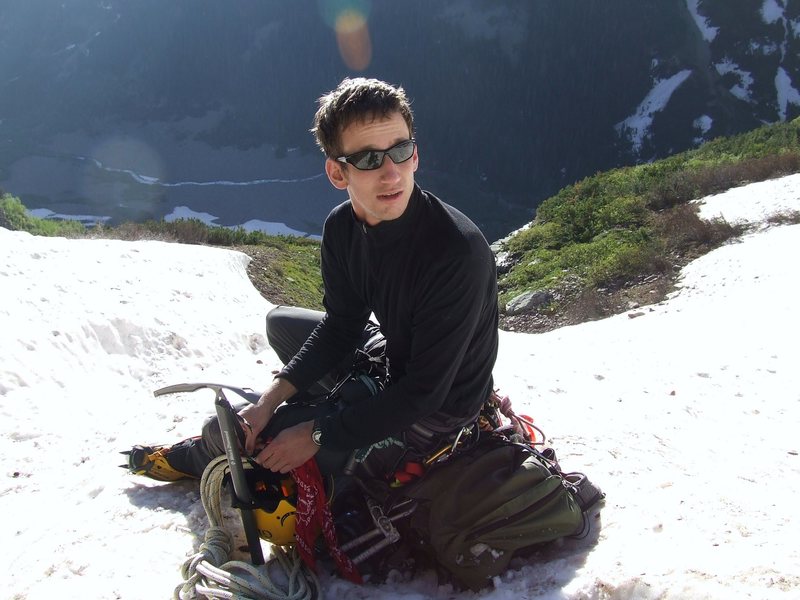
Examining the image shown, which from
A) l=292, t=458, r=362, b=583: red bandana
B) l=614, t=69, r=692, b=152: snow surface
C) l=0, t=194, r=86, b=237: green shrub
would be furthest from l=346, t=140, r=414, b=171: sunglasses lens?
l=614, t=69, r=692, b=152: snow surface

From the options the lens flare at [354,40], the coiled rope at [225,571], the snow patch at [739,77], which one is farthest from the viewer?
the lens flare at [354,40]

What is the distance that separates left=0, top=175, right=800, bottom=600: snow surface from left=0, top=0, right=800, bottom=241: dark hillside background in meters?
50.8

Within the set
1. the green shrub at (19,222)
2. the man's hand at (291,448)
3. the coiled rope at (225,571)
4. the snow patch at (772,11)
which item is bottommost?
the coiled rope at (225,571)

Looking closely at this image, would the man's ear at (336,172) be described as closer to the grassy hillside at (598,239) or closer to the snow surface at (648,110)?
the grassy hillside at (598,239)

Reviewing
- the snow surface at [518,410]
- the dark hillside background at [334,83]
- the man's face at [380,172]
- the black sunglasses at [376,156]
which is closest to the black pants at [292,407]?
the snow surface at [518,410]

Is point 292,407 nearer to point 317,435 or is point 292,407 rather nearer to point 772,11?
point 317,435

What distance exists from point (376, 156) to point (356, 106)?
0.66 ft

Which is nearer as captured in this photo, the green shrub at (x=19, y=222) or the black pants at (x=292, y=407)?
the black pants at (x=292, y=407)

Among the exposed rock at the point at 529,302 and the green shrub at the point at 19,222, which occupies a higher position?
the green shrub at the point at 19,222

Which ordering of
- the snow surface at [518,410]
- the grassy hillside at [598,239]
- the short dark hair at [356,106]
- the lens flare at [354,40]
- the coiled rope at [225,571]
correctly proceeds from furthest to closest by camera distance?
the lens flare at [354,40]
the grassy hillside at [598,239]
the snow surface at [518,410]
the coiled rope at [225,571]
the short dark hair at [356,106]

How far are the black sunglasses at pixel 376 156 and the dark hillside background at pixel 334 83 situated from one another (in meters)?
56.0

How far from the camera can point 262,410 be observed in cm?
279

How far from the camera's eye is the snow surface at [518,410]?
2.57m

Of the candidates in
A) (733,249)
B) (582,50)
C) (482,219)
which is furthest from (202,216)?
(733,249)
